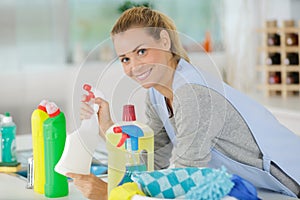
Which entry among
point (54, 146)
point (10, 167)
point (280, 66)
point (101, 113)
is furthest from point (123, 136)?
point (280, 66)

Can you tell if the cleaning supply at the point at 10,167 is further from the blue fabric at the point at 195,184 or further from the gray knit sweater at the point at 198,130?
the blue fabric at the point at 195,184

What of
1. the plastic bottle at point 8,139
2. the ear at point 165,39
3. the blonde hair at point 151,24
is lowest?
the plastic bottle at point 8,139

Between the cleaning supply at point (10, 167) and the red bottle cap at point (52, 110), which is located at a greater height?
the red bottle cap at point (52, 110)

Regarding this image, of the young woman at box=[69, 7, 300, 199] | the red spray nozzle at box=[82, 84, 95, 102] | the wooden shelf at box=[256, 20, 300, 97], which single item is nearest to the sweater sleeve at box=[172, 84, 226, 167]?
the young woman at box=[69, 7, 300, 199]

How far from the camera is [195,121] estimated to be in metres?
1.54

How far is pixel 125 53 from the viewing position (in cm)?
154

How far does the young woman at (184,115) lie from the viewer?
1541 mm

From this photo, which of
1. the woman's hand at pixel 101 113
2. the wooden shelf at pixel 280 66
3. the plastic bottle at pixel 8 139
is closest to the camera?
the woman's hand at pixel 101 113

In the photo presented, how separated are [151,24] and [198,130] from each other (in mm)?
280

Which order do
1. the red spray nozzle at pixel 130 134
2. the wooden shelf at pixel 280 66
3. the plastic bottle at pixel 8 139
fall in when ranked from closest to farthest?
1. the red spray nozzle at pixel 130 134
2. the plastic bottle at pixel 8 139
3. the wooden shelf at pixel 280 66

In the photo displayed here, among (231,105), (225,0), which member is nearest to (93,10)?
(225,0)

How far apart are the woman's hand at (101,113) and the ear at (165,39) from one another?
20cm

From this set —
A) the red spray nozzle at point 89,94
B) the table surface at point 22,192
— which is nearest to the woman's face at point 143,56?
the red spray nozzle at point 89,94

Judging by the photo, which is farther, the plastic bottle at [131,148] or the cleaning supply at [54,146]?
the cleaning supply at [54,146]
